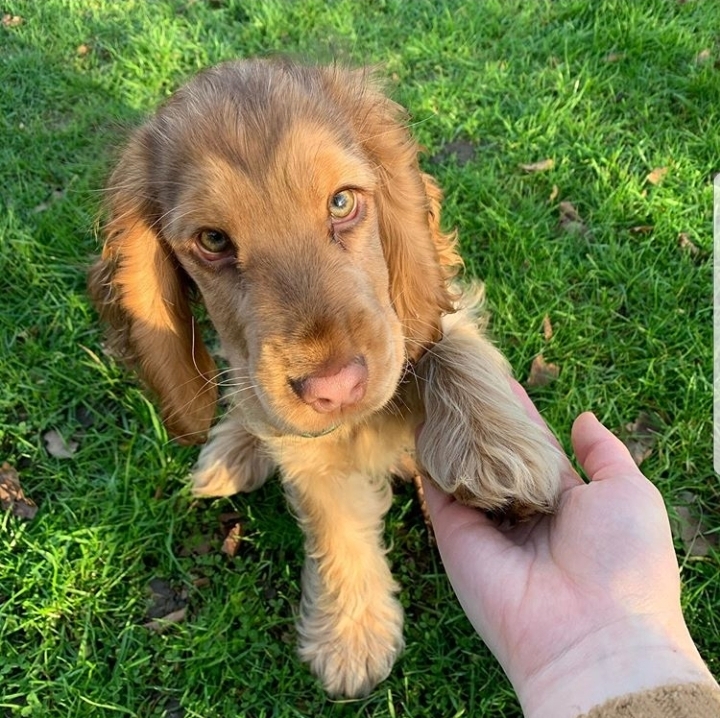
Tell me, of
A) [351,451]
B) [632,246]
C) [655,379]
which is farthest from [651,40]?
[351,451]

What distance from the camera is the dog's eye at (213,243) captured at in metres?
2.26

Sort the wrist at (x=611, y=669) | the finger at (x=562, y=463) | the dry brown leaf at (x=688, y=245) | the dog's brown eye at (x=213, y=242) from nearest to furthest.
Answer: the wrist at (x=611, y=669)
the dog's brown eye at (x=213, y=242)
the finger at (x=562, y=463)
the dry brown leaf at (x=688, y=245)

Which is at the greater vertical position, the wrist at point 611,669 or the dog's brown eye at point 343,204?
the dog's brown eye at point 343,204

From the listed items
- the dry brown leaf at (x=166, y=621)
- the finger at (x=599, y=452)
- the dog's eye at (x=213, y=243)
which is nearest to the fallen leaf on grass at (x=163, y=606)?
the dry brown leaf at (x=166, y=621)

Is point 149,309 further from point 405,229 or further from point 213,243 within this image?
point 405,229

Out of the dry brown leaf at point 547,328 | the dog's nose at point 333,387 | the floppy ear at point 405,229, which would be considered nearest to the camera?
the dog's nose at point 333,387

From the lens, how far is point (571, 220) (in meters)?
3.96

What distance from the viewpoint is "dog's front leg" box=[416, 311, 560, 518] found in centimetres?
228

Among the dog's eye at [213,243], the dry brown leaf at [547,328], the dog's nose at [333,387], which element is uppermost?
the dog's eye at [213,243]

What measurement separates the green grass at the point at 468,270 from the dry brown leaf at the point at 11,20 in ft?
1.70

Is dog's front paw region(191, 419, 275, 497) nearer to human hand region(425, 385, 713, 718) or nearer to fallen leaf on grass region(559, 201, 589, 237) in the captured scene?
human hand region(425, 385, 713, 718)

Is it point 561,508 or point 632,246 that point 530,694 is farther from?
point 632,246

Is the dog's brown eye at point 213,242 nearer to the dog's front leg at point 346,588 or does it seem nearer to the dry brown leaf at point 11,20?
the dog's front leg at point 346,588

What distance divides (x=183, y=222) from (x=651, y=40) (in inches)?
142
